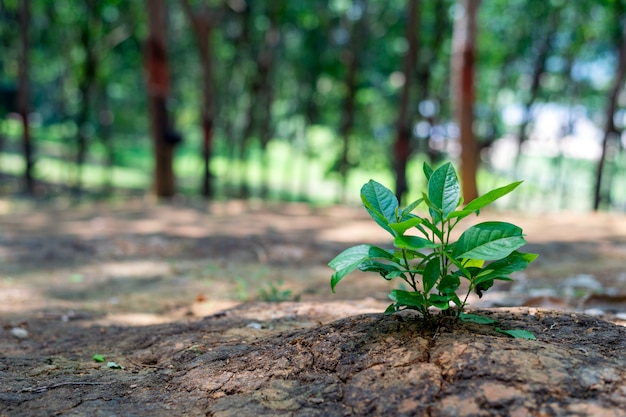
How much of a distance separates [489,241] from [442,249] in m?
0.17

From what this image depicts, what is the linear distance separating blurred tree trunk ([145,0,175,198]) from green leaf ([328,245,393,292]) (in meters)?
9.07

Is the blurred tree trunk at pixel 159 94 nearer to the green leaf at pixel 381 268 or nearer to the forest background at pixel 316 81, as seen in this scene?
the forest background at pixel 316 81

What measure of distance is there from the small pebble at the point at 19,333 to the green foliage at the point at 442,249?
2185mm

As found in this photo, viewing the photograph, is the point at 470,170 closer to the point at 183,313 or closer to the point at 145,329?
the point at 183,313

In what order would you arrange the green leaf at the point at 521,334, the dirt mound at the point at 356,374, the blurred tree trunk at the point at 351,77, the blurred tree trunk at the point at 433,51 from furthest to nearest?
the blurred tree trunk at the point at 433,51 < the blurred tree trunk at the point at 351,77 < the green leaf at the point at 521,334 < the dirt mound at the point at 356,374

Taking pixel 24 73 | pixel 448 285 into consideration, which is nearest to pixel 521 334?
pixel 448 285

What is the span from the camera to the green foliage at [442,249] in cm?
205

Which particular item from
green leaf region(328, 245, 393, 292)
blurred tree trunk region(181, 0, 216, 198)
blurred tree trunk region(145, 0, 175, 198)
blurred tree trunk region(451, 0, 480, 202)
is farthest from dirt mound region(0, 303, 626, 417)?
blurred tree trunk region(181, 0, 216, 198)

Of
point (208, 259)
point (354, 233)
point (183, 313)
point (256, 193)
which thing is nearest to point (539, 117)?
point (256, 193)

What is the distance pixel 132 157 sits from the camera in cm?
2964

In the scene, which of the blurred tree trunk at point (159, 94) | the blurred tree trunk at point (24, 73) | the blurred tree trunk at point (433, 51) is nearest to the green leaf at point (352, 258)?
the blurred tree trunk at point (159, 94)

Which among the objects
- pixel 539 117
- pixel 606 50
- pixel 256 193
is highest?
pixel 606 50

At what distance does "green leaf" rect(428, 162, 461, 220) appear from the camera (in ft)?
7.14

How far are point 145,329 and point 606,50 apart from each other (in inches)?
787
